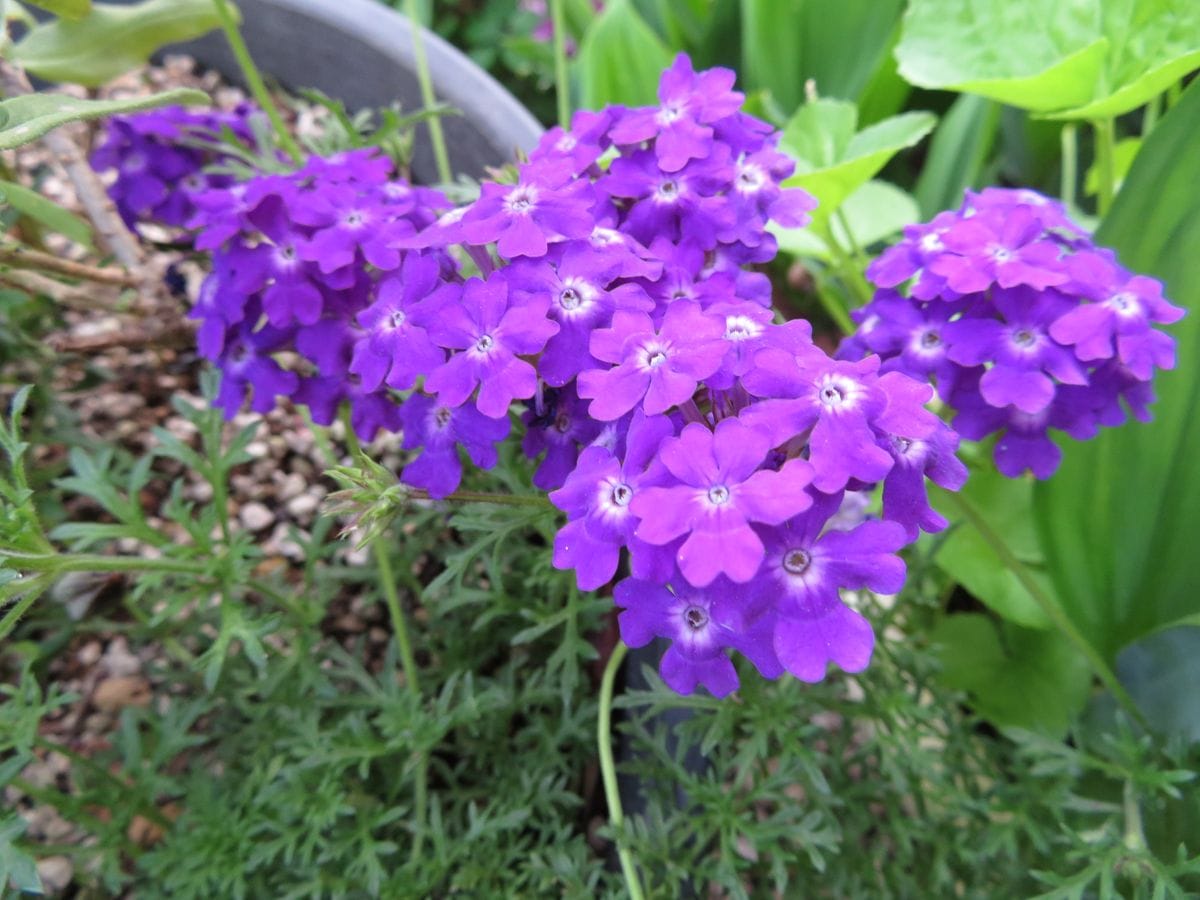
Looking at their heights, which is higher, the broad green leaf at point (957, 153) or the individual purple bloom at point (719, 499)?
the individual purple bloom at point (719, 499)

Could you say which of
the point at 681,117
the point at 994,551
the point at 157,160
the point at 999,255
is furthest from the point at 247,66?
the point at 994,551

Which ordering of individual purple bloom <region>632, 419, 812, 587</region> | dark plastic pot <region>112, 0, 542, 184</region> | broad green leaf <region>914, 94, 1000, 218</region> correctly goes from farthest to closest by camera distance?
broad green leaf <region>914, 94, 1000, 218</region> → dark plastic pot <region>112, 0, 542, 184</region> → individual purple bloom <region>632, 419, 812, 587</region>

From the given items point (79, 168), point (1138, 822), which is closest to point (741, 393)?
point (1138, 822)

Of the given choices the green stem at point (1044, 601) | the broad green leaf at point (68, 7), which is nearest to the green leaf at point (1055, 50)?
the green stem at point (1044, 601)

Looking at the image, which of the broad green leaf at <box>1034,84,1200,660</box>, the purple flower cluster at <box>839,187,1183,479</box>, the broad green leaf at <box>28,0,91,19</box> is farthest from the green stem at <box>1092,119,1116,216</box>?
the broad green leaf at <box>28,0,91,19</box>

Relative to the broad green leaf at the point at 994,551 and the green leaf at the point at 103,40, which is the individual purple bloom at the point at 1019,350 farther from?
the green leaf at the point at 103,40

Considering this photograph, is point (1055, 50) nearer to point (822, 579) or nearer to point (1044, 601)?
point (1044, 601)

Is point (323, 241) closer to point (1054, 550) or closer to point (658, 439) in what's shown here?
point (658, 439)

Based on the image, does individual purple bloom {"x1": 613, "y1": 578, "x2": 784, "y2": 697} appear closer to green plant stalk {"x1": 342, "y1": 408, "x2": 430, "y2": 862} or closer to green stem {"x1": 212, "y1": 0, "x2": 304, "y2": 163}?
green plant stalk {"x1": 342, "y1": 408, "x2": 430, "y2": 862}
